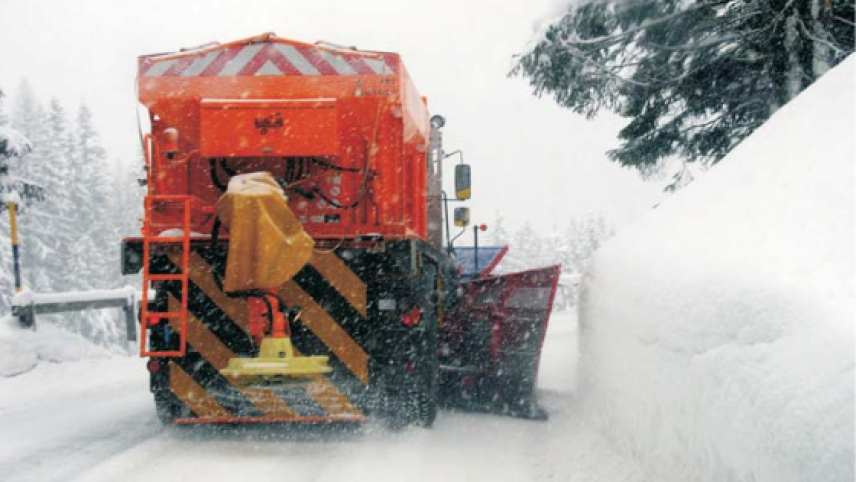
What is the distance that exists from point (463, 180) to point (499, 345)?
6.35 feet

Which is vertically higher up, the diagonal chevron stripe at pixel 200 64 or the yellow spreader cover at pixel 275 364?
the diagonal chevron stripe at pixel 200 64

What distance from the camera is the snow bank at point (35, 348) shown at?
8562mm

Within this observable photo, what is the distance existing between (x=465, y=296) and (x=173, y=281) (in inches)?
121

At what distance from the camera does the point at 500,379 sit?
740 cm

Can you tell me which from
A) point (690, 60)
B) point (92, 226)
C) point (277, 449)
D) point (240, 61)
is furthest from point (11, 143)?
point (92, 226)

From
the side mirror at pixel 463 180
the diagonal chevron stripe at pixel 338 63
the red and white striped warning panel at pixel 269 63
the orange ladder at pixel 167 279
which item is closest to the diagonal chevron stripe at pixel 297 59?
the red and white striped warning panel at pixel 269 63

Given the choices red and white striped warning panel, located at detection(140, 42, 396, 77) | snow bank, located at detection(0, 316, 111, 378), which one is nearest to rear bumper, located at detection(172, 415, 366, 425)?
red and white striped warning panel, located at detection(140, 42, 396, 77)

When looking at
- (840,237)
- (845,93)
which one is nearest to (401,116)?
(845,93)

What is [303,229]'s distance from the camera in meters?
5.64

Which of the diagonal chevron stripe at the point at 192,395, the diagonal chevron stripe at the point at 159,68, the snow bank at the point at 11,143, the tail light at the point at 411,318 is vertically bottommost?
the diagonal chevron stripe at the point at 192,395

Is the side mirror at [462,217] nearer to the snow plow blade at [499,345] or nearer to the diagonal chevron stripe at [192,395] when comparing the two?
the snow plow blade at [499,345]

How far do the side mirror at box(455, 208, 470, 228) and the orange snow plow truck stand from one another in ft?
7.80

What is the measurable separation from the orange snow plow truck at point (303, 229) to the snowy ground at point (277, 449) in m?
0.26

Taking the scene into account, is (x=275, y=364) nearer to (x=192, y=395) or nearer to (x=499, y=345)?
(x=192, y=395)
